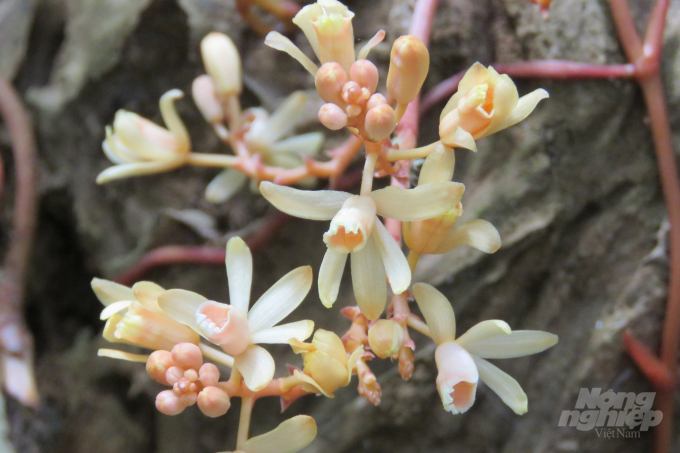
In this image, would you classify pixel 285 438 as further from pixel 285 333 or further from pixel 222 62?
pixel 222 62

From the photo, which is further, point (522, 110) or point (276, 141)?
point (276, 141)

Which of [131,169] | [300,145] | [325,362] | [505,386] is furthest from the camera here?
[300,145]

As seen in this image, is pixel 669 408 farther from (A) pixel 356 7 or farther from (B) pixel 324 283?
(A) pixel 356 7

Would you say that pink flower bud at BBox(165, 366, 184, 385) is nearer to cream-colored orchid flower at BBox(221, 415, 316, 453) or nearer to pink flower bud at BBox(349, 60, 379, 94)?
cream-colored orchid flower at BBox(221, 415, 316, 453)

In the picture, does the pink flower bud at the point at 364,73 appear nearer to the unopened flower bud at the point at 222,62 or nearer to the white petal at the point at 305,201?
the white petal at the point at 305,201

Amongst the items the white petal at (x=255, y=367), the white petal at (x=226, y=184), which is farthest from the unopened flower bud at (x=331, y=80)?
the white petal at (x=226, y=184)

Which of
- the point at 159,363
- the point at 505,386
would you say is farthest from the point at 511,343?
the point at 159,363
